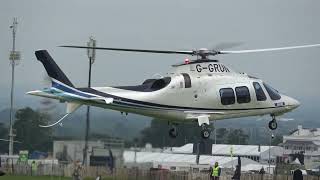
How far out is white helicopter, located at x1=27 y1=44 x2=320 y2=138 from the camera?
44.8 m

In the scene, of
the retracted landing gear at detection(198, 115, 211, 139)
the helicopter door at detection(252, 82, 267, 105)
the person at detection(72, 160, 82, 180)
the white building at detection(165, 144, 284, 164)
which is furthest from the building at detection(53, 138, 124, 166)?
the white building at detection(165, 144, 284, 164)

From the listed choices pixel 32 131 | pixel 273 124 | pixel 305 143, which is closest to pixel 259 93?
pixel 273 124

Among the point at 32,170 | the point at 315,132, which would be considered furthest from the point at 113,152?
the point at 315,132

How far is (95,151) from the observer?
5238 cm

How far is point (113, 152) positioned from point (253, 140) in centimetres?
4046

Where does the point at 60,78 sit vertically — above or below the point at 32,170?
above

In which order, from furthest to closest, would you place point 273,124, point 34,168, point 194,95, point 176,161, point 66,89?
point 176,161 → point 34,168 → point 273,124 → point 194,95 → point 66,89

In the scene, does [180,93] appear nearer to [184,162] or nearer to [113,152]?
[113,152]

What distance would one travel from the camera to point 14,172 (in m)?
62.2

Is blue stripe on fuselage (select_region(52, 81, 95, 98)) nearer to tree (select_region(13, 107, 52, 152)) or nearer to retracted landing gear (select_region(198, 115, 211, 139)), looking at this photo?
retracted landing gear (select_region(198, 115, 211, 139))

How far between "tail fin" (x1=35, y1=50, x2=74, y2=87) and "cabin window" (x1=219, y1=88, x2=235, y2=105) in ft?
25.5

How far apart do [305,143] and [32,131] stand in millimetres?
41088

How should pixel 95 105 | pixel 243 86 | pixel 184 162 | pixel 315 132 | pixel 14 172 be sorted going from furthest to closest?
pixel 315 132 < pixel 184 162 < pixel 14 172 < pixel 243 86 < pixel 95 105

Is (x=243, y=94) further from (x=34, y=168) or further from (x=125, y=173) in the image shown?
(x=34, y=168)
